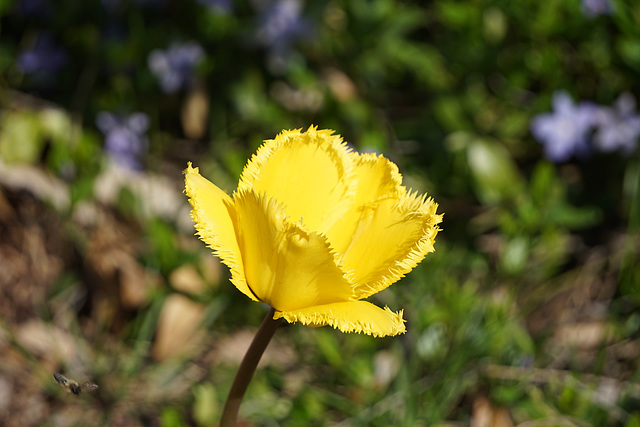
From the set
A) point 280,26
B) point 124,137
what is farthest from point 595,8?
point 124,137

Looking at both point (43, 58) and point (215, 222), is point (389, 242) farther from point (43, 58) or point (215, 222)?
point (43, 58)

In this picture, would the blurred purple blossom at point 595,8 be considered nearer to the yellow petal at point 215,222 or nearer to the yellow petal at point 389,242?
the yellow petal at point 389,242

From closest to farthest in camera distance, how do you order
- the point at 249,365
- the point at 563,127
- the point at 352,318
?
the point at 352,318 < the point at 249,365 < the point at 563,127

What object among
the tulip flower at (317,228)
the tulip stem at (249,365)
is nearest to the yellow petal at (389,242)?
the tulip flower at (317,228)

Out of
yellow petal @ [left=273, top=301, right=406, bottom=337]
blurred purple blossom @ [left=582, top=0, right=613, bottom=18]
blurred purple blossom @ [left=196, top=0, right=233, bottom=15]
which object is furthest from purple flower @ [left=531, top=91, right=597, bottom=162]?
yellow petal @ [left=273, top=301, right=406, bottom=337]

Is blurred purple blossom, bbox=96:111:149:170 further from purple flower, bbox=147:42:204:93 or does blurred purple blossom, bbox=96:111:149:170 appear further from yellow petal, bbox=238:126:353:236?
yellow petal, bbox=238:126:353:236

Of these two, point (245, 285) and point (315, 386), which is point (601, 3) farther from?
point (245, 285)
